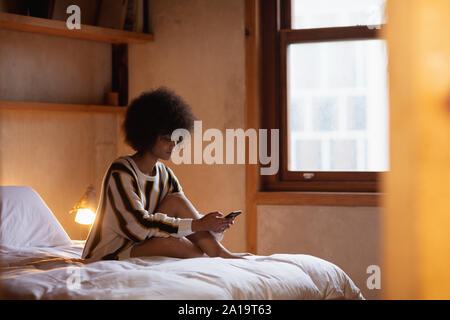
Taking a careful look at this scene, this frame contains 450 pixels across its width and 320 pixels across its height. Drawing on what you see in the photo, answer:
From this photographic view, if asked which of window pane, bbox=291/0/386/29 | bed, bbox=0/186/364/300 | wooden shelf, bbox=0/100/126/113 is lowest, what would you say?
bed, bbox=0/186/364/300

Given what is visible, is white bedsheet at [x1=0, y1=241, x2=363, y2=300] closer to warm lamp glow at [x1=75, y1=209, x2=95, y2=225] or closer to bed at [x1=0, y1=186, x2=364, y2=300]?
bed at [x1=0, y1=186, x2=364, y2=300]

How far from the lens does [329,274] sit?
83.7 inches

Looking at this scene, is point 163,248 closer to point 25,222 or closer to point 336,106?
point 25,222

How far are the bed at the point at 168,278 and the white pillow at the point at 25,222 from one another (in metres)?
0.21

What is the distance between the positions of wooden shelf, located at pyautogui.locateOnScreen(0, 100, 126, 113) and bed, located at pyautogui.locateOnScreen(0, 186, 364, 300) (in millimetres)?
1007

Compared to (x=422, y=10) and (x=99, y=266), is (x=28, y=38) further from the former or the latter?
(x=422, y=10)

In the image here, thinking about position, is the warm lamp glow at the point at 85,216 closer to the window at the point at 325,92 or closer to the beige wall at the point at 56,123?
the beige wall at the point at 56,123

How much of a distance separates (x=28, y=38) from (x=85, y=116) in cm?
59

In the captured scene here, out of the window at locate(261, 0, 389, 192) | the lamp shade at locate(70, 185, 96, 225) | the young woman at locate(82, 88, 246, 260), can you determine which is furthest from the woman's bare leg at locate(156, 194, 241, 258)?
the window at locate(261, 0, 389, 192)

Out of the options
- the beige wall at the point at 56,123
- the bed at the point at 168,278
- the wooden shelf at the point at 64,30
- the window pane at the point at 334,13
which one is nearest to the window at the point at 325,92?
the window pane at the point at 334,13

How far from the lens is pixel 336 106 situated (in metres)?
3.45

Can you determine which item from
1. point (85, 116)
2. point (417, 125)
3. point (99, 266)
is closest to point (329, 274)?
point (99, 266)

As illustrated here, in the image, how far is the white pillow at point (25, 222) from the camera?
2758 mm

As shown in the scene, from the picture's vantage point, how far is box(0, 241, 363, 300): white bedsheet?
1634 millimetres
